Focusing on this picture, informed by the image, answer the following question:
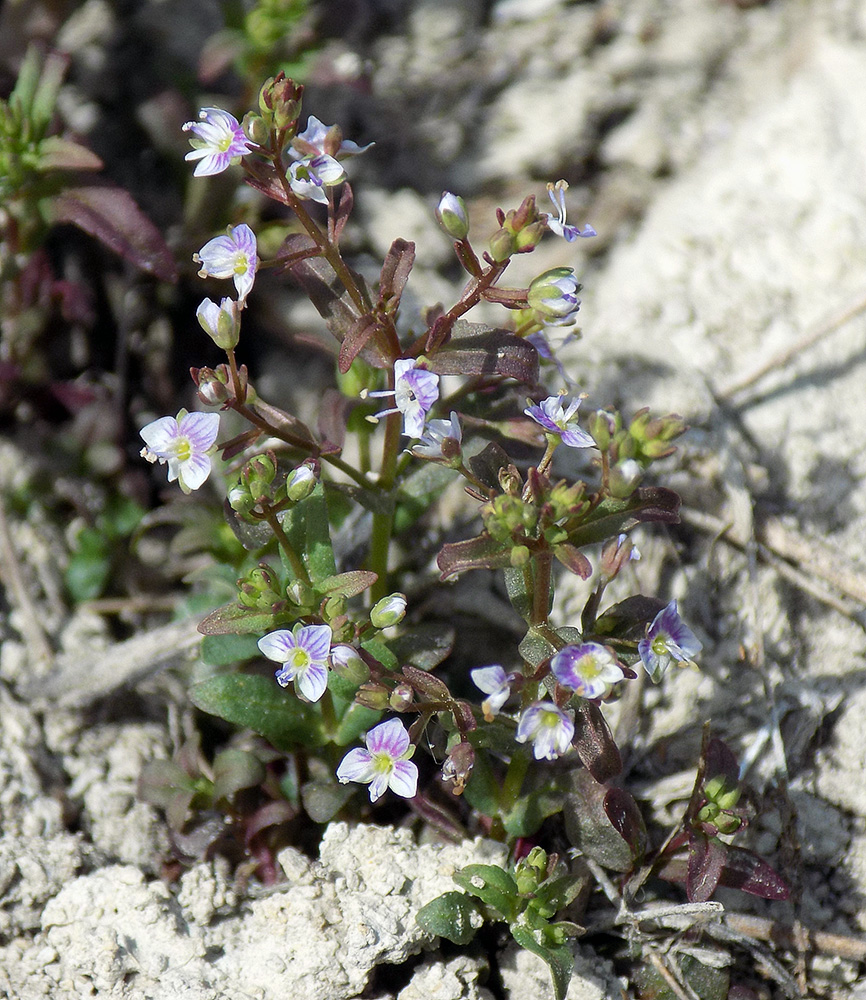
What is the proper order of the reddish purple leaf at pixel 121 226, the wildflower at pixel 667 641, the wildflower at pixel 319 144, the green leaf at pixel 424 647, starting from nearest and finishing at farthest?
the wildflower at pixel 667 641 → the wildflower at pixel 319 144 → the green leaf at pixel 424 647 → the reddish purple leaf at pixel 121 226

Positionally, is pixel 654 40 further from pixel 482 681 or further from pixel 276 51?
pixel 482 681

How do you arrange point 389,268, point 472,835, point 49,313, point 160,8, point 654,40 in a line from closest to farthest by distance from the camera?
point 389,268 → point 472,835 → point 49,313 → point 160,8 → point 654,40

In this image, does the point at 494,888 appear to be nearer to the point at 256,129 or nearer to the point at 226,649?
the point at 226,649

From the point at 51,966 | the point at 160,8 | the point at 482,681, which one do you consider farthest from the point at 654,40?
the point at 51,966

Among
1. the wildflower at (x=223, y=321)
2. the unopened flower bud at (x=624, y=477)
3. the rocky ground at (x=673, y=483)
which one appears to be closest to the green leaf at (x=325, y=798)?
the rocky ground at (x=673, y=483)

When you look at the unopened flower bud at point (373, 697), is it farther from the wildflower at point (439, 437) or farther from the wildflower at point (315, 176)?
the wildflower at point (315, 176)

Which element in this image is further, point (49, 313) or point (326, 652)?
point (49, 313)
